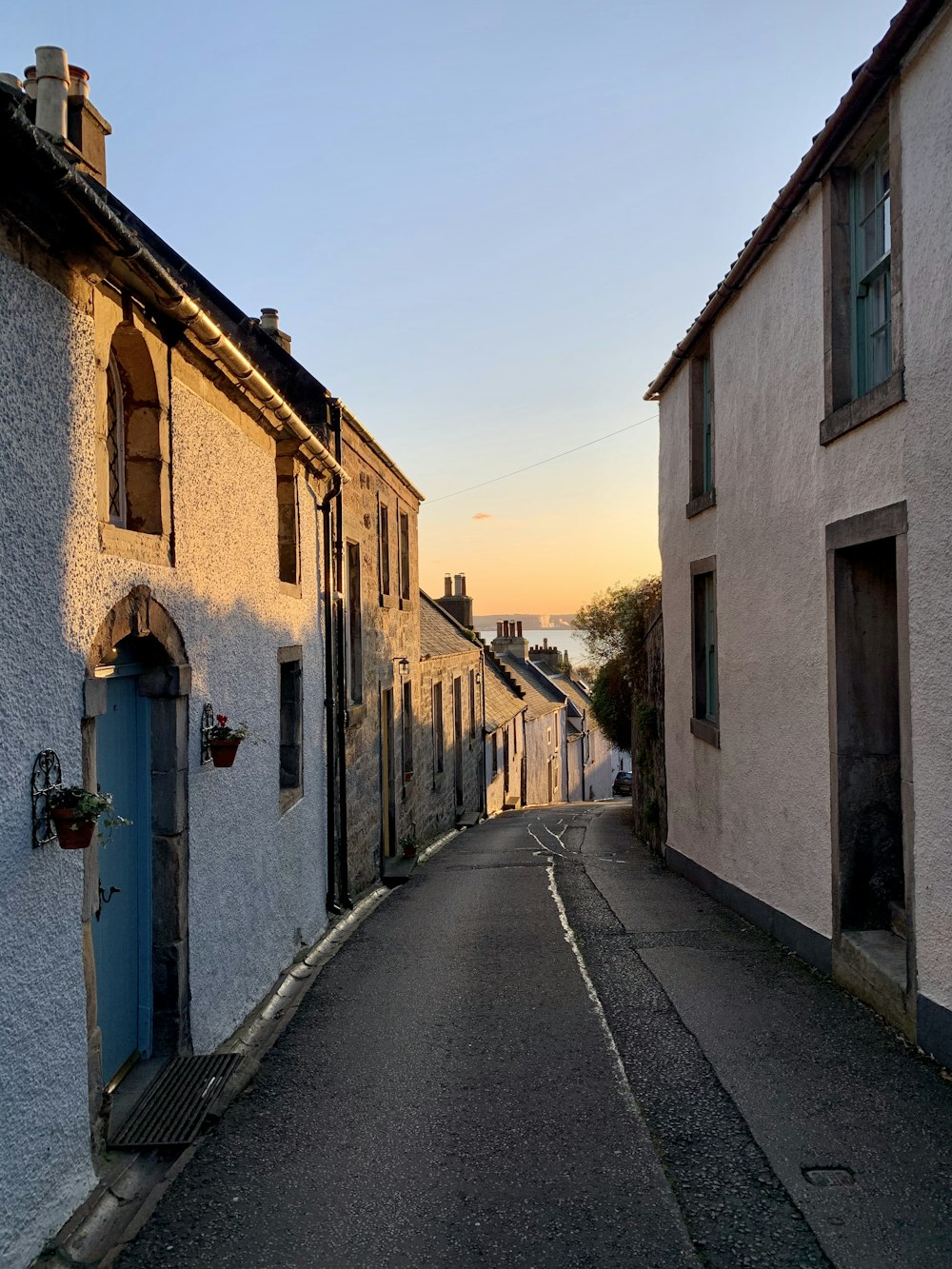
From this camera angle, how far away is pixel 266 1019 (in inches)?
288

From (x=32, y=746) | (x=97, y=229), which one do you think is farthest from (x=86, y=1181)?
(x=97, y=229)

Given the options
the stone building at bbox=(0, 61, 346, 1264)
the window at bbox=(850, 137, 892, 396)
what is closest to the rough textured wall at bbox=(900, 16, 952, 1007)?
the window at bbox=(850, 137, 892, 396)

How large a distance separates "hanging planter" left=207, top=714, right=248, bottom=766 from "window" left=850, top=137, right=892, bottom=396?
4968mm

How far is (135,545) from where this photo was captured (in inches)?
206

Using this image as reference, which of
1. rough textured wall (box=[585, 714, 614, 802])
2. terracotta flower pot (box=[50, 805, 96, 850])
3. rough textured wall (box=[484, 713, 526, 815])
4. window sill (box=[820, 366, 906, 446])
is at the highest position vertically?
window sill (box=[820, 366, 906, 446])

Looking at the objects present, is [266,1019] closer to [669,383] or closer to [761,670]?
[761,670]

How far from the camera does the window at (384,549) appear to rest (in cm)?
1480

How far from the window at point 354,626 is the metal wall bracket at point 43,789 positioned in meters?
8.49

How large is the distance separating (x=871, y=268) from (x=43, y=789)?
6.10 metres

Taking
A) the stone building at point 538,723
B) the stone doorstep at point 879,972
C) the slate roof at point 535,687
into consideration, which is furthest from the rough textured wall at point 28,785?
the slate roof at point 535,687

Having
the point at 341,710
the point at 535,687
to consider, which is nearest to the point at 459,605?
the point at 535,687

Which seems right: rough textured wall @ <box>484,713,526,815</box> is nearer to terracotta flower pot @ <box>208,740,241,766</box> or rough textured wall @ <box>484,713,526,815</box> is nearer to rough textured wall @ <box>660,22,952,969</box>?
rough textured wall @ <box>660,22,952,969</box>

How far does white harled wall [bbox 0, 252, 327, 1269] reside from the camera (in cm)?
379

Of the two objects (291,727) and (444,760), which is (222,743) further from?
(444,760)
